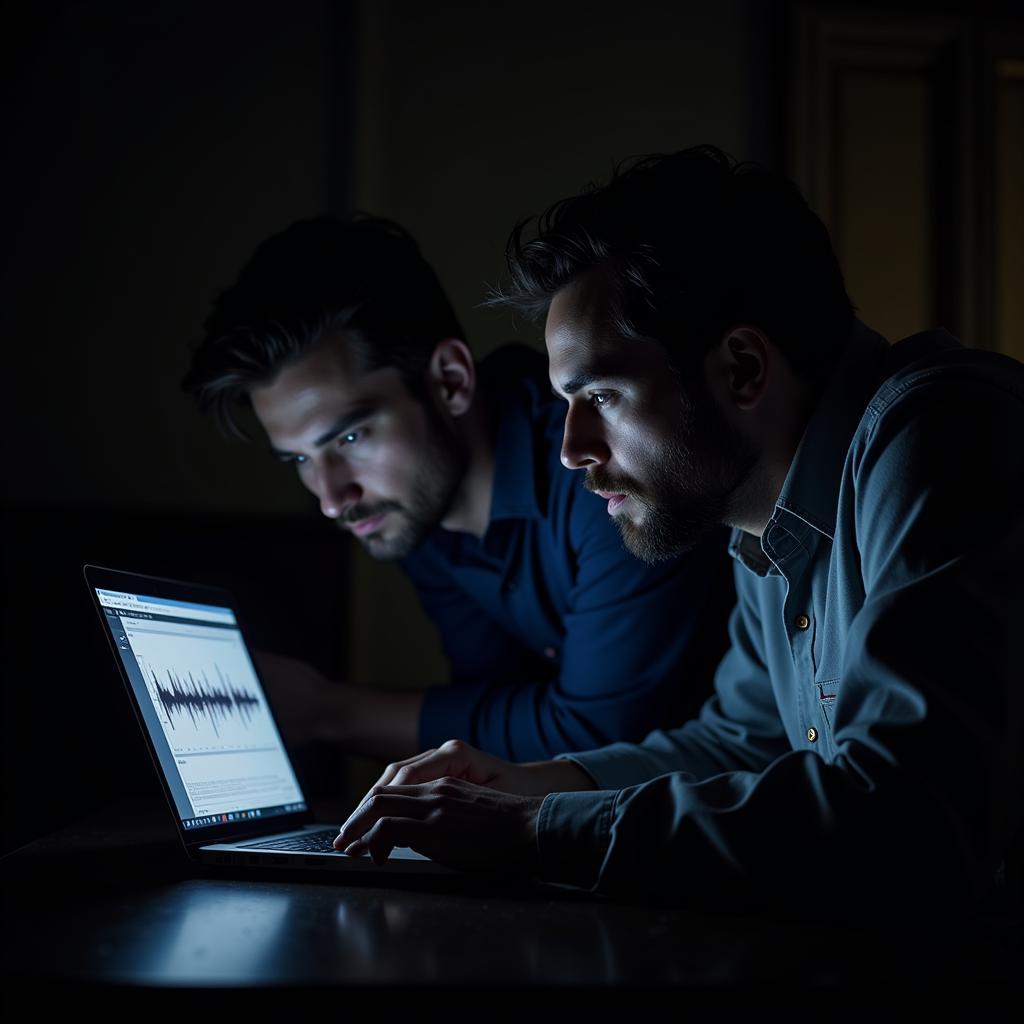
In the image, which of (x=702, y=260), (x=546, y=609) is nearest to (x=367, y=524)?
(x=546, y=609)

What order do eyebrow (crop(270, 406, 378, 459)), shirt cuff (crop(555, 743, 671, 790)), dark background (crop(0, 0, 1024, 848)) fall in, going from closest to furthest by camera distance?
shirt cuff (crop(555, 743, 671, 790)) < eyebrow (crop(270, 406, 378, 459)) < dark background (crop(0, 0, 1024, 848))

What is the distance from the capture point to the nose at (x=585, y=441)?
3.84ft

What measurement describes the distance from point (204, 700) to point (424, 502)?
1.96ft

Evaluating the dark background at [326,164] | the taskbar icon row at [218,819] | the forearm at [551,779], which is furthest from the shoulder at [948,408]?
the dark background at [326,164]

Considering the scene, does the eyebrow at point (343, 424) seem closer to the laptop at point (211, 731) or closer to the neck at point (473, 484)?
the neck at point (473, 484)

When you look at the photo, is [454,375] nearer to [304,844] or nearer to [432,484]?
[432,484]

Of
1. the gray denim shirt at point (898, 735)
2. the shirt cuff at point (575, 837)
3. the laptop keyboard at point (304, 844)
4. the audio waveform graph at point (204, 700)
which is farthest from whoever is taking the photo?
the audio waveform graph at point (204, 700)

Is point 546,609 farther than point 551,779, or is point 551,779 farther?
point 546,609

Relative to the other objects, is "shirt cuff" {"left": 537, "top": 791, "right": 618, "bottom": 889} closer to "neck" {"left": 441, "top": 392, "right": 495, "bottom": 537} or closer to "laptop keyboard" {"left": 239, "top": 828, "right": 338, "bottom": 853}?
"laptop keyboard" {"left": 239, "top": 828, "right": 338, "bottom": 853}

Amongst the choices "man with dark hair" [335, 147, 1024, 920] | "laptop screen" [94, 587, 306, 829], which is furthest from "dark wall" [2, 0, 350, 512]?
"man with dark hair" [335, 147, 1024, 920]

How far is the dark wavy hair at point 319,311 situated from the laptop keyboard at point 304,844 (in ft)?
2.56

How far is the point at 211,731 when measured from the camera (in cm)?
118

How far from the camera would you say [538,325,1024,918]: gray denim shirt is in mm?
736

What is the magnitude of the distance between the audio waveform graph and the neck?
544 millimetres
